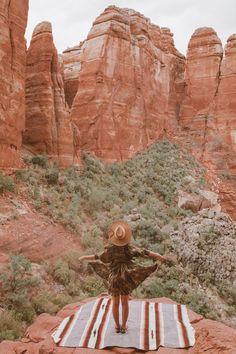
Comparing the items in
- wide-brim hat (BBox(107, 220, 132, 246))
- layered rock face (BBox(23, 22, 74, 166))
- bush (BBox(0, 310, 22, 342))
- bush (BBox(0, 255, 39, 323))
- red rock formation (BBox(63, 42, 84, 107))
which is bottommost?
bush (BBox(0, 310, 22, 342))

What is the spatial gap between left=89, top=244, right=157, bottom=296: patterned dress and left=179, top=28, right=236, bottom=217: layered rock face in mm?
20985

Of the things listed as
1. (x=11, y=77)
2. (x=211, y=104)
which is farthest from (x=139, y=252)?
(x=211, y=104)

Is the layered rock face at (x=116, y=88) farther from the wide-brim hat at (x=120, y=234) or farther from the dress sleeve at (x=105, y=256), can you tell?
the wide-brim hat at (x=120, y=234)

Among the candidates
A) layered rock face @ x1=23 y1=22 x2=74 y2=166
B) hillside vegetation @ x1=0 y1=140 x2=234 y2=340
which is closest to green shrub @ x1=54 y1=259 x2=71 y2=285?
hillside vegetation @ x1=0 y1=140 x2=234 y2=340

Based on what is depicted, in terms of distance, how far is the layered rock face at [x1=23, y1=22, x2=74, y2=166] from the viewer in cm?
1491

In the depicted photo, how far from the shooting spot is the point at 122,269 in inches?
221

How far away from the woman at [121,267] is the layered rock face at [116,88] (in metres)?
14.2

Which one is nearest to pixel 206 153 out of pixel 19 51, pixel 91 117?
pixel 91 117

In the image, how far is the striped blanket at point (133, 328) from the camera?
548 centimetres

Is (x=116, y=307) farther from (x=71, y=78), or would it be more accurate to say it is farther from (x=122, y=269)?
(x=71, y=78)

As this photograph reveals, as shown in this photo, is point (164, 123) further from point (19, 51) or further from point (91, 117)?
point (19, 51)

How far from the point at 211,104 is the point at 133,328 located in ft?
80.0

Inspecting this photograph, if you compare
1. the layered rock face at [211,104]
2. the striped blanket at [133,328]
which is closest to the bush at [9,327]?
the striped blanket at [133,328]

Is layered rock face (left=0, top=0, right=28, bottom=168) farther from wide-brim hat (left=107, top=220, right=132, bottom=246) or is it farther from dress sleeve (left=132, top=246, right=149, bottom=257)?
dress sleeve (left=132, top=246, right=149, bottom=257)
